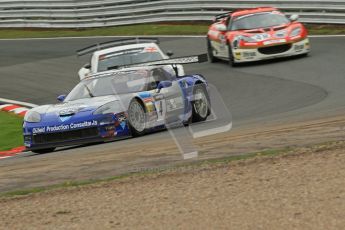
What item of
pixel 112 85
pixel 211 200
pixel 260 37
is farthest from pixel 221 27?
pixel 211 200

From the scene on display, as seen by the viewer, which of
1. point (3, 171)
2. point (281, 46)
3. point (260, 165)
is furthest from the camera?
point (281, 46)

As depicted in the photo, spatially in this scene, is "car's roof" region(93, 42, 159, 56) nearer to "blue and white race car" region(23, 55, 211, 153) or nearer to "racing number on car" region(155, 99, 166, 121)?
"blue and white race car" region(23, 55, 211, 153)

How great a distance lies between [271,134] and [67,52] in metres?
17.7

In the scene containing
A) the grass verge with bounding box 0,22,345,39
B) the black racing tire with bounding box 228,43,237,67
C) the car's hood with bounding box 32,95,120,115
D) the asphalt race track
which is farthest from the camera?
the grass verge with bounding box 0,22,345,39

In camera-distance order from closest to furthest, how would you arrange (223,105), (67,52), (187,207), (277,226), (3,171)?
(277,226) < (187,207) < (3,171) < (223,105) < (67,52)

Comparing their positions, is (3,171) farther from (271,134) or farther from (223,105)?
(223,105)

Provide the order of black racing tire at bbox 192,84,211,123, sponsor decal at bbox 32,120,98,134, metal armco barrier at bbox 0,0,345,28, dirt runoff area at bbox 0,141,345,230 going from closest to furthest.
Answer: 1. dirt runoff area at bbox 0,141,345,230
2. sponsor decal at bbox 32,120,98,134
3. black racing tire at bbox 192,84,211,123
4. metal armco barrier at bbox 0,0,345,28

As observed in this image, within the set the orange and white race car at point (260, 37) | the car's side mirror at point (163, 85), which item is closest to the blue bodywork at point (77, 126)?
the car's side mirror at point (163, 85)

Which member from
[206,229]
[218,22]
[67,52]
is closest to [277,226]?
[206,229]

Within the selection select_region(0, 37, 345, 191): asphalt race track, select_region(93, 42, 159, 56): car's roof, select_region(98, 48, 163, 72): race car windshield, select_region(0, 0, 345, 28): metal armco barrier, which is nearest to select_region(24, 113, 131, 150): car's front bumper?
select_region(0, 37, 345, 191): asphalt race track

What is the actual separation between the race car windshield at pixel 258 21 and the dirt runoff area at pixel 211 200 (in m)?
12.7

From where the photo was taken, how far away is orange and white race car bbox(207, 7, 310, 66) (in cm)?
2019

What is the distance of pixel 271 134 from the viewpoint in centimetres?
1015

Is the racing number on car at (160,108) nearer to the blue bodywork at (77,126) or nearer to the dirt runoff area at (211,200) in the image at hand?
the blue bodywork at (77,126)
